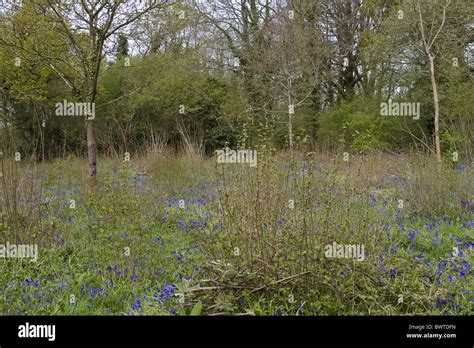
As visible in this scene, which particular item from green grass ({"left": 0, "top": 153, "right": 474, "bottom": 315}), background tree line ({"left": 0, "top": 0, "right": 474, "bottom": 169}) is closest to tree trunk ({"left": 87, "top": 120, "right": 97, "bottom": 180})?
background tree line ({"left": 0, "top": 0, "right": 474, "bottom": 169})

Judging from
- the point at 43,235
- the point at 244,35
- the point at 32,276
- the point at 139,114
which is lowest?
the point at 32,276

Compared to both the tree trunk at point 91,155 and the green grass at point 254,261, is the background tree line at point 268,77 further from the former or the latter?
the green grass at point 254,261

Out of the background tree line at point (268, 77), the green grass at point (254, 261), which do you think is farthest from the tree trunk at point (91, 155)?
the green grass at point (254, 261)

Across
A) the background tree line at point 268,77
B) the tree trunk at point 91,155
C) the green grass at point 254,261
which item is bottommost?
the green grass at point 254,261

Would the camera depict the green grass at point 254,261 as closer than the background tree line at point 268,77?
Yes

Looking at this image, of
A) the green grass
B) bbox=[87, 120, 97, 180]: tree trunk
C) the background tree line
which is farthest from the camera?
the background tree line

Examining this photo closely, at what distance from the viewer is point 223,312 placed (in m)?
2.54

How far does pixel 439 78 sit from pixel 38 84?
14293 millimetres

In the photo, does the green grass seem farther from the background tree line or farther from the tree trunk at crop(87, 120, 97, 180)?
the background tree line

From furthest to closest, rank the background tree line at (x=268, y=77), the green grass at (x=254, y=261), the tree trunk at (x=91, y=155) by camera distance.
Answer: the background tree line at (x=268, y=77) → the tree trunk at (x=91, y=155) → the green grass at (x=254, y=261)

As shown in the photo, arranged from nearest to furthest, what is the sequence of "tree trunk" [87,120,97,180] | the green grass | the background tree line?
the green grass, "tree trunk" [87,120,97,180], the background tree line

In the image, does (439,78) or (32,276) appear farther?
(439,78)
